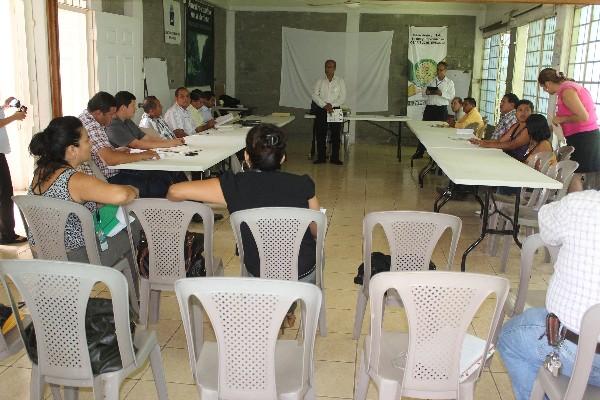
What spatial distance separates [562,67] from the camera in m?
6.70

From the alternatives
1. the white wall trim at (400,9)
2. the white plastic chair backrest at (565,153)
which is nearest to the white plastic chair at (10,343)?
the white plastic chair backrest at (565,153)

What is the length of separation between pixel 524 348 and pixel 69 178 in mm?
1939

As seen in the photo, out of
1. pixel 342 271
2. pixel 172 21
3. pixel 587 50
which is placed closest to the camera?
pixel 342 271

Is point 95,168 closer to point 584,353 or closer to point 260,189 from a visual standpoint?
point 260,189

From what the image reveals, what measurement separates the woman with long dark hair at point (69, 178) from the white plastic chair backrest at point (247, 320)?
1.03 metres

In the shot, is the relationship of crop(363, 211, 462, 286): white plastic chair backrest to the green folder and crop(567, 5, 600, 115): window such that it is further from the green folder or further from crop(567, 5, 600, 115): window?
crop(567, 5, 600, 115): window

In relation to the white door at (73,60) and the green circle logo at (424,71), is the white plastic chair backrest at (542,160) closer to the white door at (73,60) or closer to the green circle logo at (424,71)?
the white door at (73,60)

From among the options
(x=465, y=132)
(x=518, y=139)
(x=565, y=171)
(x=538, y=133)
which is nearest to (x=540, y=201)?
(x=565, y=171)

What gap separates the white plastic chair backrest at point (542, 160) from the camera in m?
4.21

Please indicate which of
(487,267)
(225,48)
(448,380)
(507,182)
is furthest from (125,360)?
(225,48)

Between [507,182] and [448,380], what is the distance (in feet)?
6.82

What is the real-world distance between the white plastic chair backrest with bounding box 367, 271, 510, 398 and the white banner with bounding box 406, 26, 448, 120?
938 centimetres

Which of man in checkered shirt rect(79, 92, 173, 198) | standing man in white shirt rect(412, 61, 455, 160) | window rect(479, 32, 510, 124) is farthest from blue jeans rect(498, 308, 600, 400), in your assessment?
window rect(479, 32, 510, 124)

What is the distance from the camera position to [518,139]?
193 inches
